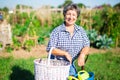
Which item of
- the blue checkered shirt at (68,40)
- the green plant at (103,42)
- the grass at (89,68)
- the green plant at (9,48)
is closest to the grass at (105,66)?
the grass at (89,68)

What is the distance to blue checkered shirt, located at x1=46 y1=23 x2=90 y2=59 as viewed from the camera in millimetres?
3691

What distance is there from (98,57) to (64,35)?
4619 millimetres

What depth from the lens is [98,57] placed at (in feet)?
26.7

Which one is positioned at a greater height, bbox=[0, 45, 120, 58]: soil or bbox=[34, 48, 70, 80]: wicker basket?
bbox=[34, 48, 70, 80]: wicker basket

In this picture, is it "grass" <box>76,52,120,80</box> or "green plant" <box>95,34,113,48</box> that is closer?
"grass" <box>76,52,120,80</box>

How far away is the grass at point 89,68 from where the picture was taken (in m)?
→ 5.83

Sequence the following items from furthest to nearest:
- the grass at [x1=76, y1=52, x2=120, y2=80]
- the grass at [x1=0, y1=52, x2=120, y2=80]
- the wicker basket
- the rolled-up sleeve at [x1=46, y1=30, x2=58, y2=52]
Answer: the grass at [x1=76, y1=52, x2=120, y2=80] → the grass at [x1=0, y1=52, x2=120, y2=80] → the rolled-up sleeve at [x1=46, y1=30, x2=58, y2=52] → the wicker basket

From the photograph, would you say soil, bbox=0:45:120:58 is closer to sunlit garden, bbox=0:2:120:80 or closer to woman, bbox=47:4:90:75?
sunlit garden, bbox=0:2:120:80

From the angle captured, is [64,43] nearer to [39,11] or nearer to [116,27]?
[116,27]

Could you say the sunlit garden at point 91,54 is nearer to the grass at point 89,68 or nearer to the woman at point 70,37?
the grass at point 89,68

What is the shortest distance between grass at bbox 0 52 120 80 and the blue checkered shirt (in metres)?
2.06

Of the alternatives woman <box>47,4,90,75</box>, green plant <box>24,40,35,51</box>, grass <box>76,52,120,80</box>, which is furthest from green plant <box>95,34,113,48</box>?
woman <box>47,4,90,75</box>

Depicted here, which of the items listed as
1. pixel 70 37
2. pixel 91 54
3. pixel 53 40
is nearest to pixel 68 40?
pixel 70 37

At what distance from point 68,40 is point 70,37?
62mm
